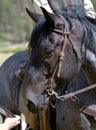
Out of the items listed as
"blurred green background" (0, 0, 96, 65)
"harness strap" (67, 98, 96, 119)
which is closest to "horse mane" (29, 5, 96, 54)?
"harness strap" (67, 98, 96, 119)

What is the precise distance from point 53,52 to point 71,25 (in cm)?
28

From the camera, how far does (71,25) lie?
3877 millimetres

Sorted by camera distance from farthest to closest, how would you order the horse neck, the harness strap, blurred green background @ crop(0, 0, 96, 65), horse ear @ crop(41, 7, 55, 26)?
blurred green background @ crop(0, 0, 96, 65)
the harness strap
the horse neck
horse ear @ crop(41, 7, 55, 26)

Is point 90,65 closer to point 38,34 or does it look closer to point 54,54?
point 54,54

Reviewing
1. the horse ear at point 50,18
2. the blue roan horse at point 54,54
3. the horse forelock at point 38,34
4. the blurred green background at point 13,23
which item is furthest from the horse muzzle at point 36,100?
the blurred green background at point 13,23

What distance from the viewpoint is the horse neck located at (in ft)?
12.9

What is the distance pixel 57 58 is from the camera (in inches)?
149

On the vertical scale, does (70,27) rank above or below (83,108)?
above

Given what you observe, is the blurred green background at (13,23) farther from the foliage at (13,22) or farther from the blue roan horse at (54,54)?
the blue roan horse at (54,54)

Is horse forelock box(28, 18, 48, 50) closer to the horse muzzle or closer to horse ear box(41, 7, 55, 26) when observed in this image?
horse ear box(41, 7, 55, 26)

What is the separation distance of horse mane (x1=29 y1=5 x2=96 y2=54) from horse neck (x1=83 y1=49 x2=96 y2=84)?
2.0 inches

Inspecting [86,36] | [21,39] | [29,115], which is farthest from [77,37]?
[21,39]

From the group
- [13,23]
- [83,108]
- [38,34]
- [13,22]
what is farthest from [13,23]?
[38,34]

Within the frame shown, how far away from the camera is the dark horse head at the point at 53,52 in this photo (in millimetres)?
3779
